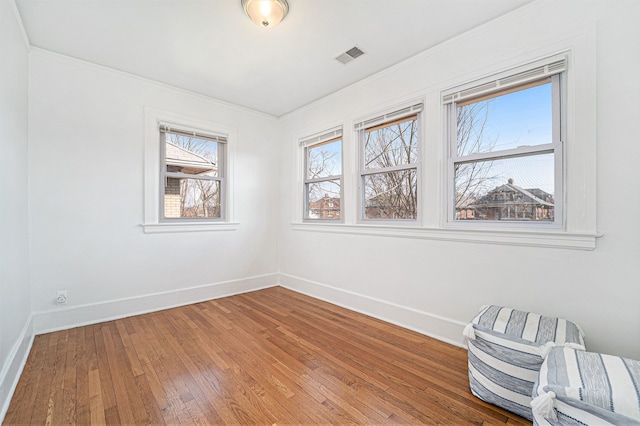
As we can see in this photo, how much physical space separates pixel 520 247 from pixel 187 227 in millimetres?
3536

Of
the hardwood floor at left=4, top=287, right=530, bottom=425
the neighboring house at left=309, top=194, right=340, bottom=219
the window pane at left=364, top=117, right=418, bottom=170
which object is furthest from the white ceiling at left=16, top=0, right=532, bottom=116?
the hardwood floor at left=4, top=287, right=530, bottom=425

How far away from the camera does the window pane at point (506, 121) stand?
6.81 feet

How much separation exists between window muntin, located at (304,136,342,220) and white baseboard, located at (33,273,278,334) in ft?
4.67

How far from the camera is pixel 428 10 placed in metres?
2.12

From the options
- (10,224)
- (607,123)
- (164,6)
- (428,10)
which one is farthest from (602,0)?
(10,224)

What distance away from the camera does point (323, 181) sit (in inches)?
151

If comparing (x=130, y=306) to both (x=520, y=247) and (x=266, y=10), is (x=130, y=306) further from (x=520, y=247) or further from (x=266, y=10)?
(x=520, y=247)

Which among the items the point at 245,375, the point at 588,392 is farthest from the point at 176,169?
the point at 588,392

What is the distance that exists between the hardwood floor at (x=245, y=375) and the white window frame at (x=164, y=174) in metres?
1.12

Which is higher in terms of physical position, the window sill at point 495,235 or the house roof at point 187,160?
the house roof at point 187,160

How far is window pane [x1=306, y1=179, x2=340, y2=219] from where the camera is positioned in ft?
12.1

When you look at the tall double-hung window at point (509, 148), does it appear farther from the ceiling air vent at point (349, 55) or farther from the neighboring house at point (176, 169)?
the neighboring house at point (176, 169)

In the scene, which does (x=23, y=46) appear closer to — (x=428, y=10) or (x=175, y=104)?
(x=175, y=104)

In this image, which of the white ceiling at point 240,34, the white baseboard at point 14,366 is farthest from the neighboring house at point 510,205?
the white baseboard at point 14,366
